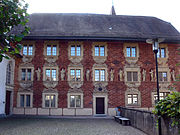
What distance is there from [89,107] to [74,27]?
8807 millimetres

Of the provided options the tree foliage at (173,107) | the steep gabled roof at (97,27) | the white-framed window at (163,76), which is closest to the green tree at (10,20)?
the tree foliage at (173,107)

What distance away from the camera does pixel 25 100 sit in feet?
70.4

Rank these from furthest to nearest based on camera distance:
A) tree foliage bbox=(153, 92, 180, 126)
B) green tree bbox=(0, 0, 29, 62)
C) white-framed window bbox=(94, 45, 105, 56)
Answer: white-framed window bbox=(94, 45, 105, 56), tree foliage bbox=(153, 92, 180, 126), green tree bbox=(0, 0, 29, 62)

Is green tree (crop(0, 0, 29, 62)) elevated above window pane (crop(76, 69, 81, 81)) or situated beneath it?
elevated above

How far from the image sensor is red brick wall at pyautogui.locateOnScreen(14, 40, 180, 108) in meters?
21.5

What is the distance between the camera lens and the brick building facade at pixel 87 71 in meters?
21.5

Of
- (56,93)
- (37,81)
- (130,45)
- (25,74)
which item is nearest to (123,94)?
(130,45)

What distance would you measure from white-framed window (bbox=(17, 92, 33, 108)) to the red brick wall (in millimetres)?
399

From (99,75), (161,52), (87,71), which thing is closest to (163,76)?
(161,52)

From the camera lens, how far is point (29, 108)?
69.7 ft

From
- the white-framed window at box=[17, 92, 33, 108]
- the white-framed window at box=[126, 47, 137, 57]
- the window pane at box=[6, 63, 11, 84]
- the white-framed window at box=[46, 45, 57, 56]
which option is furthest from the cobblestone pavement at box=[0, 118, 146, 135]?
the white-framed window at box=[126, 47, 137, 57]

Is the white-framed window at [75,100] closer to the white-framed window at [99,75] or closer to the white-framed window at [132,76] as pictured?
the white-framed window at [99,75]

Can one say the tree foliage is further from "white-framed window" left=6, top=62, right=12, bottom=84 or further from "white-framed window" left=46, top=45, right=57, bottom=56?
"white-framed window" left=6, top=62, right=12, bottom=84

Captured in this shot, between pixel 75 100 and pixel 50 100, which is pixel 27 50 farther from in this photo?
pixel 75 100
